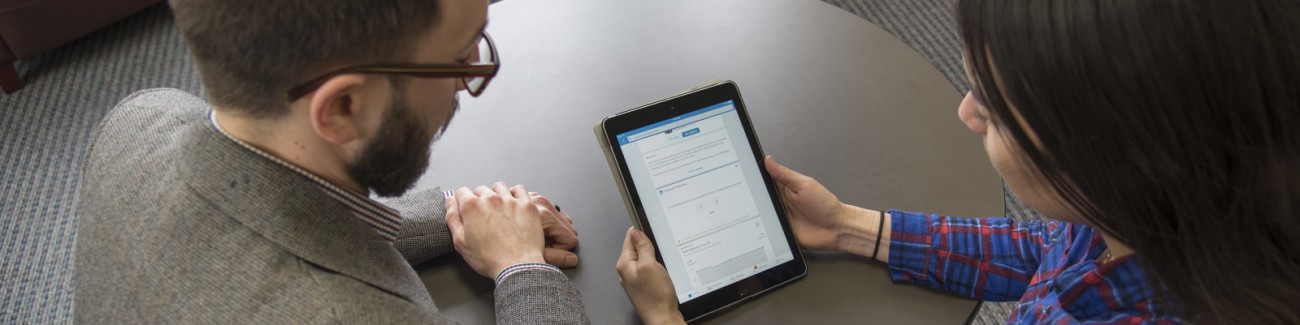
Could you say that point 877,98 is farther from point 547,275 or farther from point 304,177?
point 304,177

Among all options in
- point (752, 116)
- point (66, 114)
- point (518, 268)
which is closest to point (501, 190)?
point (518, 268)

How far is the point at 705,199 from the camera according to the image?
0.95m

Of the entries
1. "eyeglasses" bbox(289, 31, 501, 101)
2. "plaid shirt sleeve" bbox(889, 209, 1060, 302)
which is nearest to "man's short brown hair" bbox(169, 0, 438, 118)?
"eyeglasses" bbox(289, 31, 501, 101)

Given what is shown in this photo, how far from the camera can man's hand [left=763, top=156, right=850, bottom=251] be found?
0.97 meters

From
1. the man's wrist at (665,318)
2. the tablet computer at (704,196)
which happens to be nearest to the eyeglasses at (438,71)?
the tablet computer at (704,196)

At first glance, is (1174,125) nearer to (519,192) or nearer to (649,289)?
(649,289)

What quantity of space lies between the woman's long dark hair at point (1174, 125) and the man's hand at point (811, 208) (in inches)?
10.3

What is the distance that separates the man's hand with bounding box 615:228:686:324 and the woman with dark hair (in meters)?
0.34

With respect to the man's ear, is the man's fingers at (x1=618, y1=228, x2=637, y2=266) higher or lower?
lower

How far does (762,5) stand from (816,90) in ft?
0.65

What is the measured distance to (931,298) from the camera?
0.94 metres

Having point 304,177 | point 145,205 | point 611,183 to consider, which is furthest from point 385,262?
point 611,183

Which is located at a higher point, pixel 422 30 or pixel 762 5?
pixel 422 30

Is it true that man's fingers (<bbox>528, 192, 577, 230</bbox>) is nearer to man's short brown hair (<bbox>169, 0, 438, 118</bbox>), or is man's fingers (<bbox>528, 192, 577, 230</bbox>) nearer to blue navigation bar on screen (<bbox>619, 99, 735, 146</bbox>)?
blue navigation bar on screen (<bbox>619, 99, 735, 146</bbox>)
